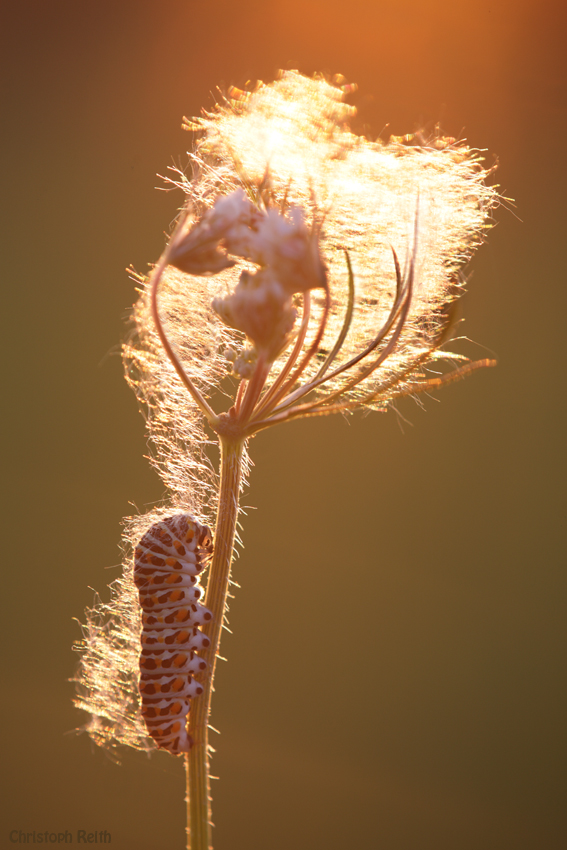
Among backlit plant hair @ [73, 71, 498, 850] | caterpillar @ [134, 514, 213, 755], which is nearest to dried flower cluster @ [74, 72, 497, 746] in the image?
backlit plant hair @ [73, 71, 498, 850]

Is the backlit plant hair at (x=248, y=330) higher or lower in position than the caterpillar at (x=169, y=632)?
higher

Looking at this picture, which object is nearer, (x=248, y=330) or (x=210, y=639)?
(x=248, y=330)

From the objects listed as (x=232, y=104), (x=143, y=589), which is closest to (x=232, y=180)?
(x=232, y=104)

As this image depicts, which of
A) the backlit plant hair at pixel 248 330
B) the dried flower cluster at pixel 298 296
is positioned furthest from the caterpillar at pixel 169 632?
the dried flower cluster at pixel 298 296

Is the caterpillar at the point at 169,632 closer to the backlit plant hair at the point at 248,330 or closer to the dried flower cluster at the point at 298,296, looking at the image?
the backlit plant hair at the point at 248,330

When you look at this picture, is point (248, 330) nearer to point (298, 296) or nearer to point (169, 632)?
point (298, 296)

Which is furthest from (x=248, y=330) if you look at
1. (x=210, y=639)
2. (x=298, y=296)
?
(x=210, y=639)
